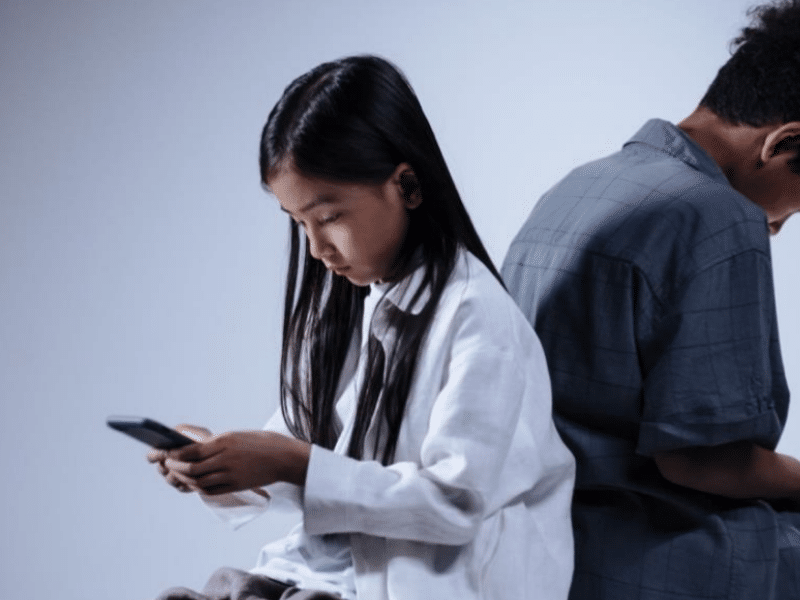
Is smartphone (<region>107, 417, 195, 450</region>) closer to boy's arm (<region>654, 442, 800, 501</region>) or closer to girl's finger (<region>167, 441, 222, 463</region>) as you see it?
girl's finger (<region>167, 441, 222, 463</region>)

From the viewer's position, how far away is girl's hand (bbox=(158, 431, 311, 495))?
2.54 ft

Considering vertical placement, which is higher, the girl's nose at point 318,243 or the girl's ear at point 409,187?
the girl's ear at point 409,187

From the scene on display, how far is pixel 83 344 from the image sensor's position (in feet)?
6.36

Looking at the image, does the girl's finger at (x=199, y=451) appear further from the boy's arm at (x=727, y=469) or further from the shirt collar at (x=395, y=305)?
the boy's arm at (x=727, y=469)

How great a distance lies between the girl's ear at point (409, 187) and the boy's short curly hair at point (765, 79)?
0.34 meters

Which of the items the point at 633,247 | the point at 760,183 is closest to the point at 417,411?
the point at 633,247

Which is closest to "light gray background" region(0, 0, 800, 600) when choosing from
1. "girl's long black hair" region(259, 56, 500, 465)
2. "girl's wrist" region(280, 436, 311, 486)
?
"girl's long black hair" region(259, 56, 500, 465)

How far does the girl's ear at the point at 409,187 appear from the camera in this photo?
882 mm

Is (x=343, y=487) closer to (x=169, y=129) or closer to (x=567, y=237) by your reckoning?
(x=567, y=237)

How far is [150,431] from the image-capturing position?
76cm

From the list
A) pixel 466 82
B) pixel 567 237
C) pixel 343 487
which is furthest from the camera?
pixel 466 82

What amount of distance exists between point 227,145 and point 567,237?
1.03 m

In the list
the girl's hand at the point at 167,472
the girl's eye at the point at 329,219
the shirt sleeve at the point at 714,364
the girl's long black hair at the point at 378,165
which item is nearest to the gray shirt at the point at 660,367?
the shirt sleeve at the point at 714,364

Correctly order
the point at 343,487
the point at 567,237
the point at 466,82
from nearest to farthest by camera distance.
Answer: the point at 343,487 → the point at 567,237 → the point at 466,82
